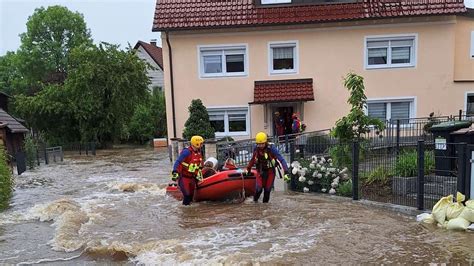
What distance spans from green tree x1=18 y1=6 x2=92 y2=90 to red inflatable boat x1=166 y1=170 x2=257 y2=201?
44225 mm

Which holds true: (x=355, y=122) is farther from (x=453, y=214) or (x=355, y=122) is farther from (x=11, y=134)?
(x=11, y=134)

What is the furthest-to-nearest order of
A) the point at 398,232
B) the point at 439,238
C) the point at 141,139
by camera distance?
1. the point at 141,139
2. the point at 398,232
3. the point at 439,238

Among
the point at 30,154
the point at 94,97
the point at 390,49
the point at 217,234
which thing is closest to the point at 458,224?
the point at 217,234

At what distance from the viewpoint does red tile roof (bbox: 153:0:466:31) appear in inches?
728

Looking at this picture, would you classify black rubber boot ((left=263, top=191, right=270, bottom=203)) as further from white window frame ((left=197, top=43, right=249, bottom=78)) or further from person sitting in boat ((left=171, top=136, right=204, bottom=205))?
white window frame ((left=197, top=43, right=249, bottom=78))

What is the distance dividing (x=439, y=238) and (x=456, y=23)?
15.4 m

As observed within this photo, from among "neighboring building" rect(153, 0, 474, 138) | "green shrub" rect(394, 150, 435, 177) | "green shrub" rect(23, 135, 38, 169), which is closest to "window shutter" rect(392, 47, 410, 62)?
"neighboring building" rect(153, 0, 474, 138)

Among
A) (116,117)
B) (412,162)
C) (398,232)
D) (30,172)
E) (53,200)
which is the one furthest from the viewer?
(116,117)

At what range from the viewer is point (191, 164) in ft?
33.8

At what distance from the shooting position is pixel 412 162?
924 cm

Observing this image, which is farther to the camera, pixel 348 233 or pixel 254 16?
pixel 254 16

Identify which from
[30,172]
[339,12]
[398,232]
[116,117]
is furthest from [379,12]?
[116,117]

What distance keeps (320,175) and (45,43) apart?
1906 inches

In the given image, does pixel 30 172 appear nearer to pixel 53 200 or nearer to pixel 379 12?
pixel 53 200
